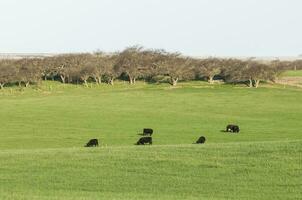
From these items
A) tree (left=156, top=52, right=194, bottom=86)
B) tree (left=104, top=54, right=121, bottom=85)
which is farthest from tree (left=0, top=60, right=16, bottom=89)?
tree (left=156, top=52, right=194, bottom=86)

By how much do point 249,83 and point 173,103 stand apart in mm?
21151

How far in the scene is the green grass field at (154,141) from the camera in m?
18.7

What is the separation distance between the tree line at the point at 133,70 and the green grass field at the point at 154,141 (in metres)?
3.22

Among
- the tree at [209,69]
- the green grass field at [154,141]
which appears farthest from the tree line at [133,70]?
the green grass field at [154,141]

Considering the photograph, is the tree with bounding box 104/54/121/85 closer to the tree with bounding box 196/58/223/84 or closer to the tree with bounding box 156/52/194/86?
the tree with bounding box 156/52/194/86

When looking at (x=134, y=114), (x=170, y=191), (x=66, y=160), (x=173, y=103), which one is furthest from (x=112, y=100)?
(x=170, y=191)

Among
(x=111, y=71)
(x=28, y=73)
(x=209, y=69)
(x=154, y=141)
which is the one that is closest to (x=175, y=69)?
(x=209, y=69)

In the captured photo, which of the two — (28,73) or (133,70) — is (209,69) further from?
(28,73)

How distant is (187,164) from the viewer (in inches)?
848

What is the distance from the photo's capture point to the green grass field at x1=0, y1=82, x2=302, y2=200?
1866cm

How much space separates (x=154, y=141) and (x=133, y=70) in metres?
54.2

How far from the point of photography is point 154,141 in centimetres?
3816

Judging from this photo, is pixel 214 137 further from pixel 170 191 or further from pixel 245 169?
pixel 170 191

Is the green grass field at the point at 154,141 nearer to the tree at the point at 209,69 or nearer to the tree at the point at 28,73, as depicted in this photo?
the tree at the point at 28,73
